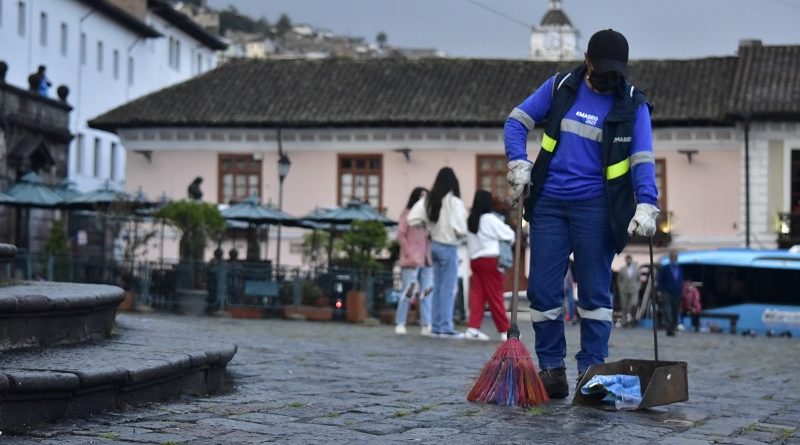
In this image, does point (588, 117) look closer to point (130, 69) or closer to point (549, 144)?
point (549, 144)

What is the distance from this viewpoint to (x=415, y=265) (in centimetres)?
1875

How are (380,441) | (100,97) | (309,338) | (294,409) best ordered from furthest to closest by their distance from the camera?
(100,97)
(309,338)
(294,409)
(380,441)

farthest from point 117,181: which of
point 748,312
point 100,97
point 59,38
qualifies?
point 748,312

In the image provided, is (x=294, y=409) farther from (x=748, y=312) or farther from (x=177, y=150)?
(x=177, y=150)

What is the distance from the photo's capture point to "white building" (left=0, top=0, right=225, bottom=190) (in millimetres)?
55219

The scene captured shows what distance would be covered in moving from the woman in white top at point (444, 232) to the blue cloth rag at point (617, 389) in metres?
9.25

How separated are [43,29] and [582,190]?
50.5m

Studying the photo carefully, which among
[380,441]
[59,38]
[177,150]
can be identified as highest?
[59,38]

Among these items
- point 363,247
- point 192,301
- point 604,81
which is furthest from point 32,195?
point 604,81

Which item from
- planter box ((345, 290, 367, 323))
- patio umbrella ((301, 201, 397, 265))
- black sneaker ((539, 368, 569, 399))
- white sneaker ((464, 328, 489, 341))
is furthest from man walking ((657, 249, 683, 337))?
black sneaker ((539, 368, 569, 399))

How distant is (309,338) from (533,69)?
116 ft

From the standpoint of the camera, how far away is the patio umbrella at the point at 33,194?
99.8 feet

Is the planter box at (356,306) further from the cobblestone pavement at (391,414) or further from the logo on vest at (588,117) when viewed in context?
the logo on vest at (588,117)

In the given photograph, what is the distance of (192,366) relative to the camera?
8.16m
